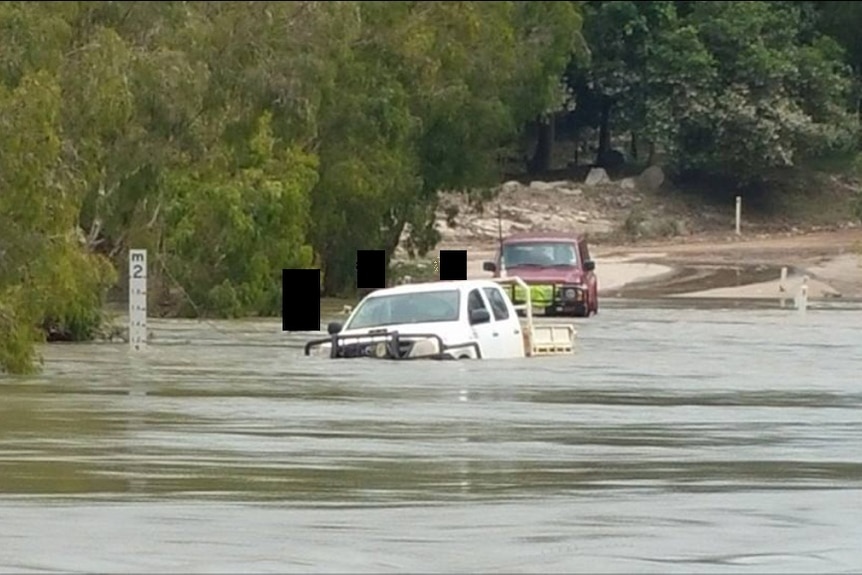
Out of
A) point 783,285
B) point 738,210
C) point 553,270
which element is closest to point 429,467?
point 553,270

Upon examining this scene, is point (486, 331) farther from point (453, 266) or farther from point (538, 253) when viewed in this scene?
point (453, 266)

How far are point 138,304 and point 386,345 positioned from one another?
5.07 meters

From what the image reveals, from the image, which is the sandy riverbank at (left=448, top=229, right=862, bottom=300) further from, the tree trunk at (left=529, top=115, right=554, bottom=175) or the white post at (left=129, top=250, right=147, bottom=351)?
the white post at (left=129, top=250, right=147, bottom=351)

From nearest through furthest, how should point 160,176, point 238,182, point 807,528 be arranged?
point 807,528
point 160,176
point 238,182

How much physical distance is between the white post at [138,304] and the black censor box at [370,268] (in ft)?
57.6

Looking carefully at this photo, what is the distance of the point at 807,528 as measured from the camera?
14.3 m

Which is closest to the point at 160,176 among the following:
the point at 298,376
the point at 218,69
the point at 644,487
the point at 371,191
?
the point at 218,69

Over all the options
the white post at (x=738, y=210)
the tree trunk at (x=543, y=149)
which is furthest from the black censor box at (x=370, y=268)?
the tree trunk at (x=543, y=149)

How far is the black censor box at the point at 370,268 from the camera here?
175ft

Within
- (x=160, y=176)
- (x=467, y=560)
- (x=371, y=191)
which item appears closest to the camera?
(x=467, y=560)

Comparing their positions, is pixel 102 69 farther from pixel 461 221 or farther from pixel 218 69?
pixel 461 221

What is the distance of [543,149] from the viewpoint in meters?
79.1

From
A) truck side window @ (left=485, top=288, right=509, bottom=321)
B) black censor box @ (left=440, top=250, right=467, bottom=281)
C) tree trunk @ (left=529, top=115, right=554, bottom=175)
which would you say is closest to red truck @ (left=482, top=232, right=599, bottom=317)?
black censor box @ (left=440, top=250, right=467, bottom=281)

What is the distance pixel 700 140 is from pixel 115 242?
110ft
